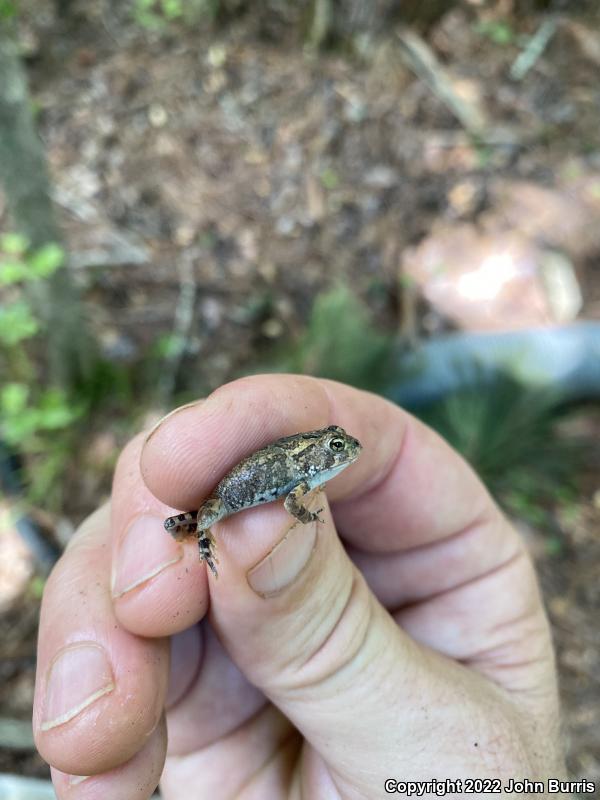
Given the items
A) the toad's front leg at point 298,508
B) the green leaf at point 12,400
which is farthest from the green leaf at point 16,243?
the toad's front leg at point 298,508

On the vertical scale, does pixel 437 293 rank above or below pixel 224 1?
below

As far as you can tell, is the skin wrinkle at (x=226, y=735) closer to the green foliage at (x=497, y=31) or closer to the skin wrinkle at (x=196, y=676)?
the skin wrinkle at (x=196, y=676)

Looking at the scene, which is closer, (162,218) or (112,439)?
(112,439)

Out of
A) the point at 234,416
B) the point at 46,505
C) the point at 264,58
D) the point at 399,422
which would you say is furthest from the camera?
the point at 264,58

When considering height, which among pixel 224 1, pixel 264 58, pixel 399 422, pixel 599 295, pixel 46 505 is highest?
pixel 224 1

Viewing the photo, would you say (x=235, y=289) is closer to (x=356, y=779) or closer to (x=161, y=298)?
(x=161, y=298)

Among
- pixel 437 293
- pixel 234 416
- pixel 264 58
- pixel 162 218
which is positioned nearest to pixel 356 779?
pixel 234 416

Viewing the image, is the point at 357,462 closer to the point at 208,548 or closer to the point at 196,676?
the point at 208,548
